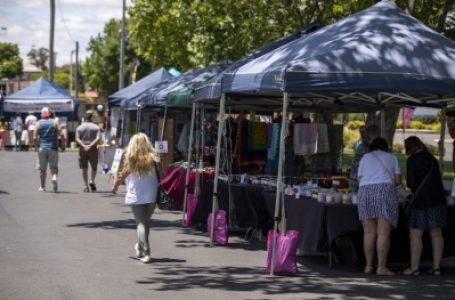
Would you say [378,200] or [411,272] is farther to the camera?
[411,272]

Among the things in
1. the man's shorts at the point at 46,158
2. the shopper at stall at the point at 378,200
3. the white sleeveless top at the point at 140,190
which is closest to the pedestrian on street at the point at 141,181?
the white sleeveless top at the point at 140,190

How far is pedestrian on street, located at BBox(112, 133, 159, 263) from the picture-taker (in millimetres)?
10570

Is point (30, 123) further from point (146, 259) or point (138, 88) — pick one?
point (146, 259)

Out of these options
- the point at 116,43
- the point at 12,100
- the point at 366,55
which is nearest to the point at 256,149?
the point at 366,55

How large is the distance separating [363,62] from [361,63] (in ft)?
0.12

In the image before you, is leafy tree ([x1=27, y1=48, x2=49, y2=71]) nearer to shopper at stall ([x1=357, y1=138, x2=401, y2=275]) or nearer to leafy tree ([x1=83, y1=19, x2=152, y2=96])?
leafy tree ([x1=83, y1=19, x2=152, y2=96])

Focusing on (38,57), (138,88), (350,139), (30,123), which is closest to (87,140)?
(138,88)

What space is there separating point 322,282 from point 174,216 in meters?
6.71

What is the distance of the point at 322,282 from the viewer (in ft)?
31.8

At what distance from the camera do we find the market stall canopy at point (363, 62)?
32.0 ft

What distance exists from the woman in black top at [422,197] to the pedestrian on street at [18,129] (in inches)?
1215

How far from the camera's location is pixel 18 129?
129 feet

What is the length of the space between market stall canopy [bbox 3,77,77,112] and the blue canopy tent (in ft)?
95.1

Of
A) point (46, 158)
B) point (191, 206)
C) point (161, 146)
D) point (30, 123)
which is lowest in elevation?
point (191, 206)
